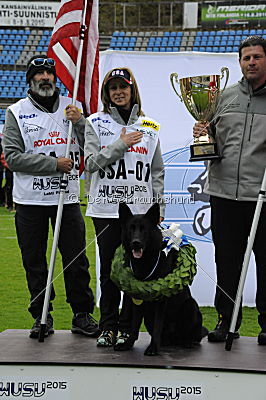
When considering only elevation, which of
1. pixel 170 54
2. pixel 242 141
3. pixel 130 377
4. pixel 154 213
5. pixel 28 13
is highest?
pixel 28 13

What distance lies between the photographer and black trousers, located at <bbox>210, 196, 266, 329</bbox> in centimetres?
367

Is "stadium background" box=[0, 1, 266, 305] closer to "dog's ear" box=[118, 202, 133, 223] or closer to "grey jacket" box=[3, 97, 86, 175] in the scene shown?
"grey jacket" box=[3, 97, 86, 175]

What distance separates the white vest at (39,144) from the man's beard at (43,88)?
0.30ft

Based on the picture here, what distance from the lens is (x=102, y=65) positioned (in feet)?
17.0

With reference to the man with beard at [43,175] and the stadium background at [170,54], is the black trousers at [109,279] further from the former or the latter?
the stadium background at [170,54]

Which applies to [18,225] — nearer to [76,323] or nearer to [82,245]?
[82,245]

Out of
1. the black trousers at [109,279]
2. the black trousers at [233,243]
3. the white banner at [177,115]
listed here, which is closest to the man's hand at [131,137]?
the black trousers at [109,279]

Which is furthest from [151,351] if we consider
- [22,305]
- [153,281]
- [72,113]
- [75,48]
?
[22,305]

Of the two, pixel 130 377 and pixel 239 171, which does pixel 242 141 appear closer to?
pixel 239 171

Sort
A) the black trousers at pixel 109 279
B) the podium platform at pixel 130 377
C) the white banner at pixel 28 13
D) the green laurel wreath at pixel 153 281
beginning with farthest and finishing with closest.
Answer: the white banner at pixel 28 13
the black trousers at pixel 109 279
the green laurel wreath at pixel 153 281
the podium platform at pixel 130 377

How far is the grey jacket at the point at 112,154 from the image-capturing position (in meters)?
3.58

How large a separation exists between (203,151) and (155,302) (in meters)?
0.83

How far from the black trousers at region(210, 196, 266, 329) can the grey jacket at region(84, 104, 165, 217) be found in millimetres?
316

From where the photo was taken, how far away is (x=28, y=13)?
27.7m
